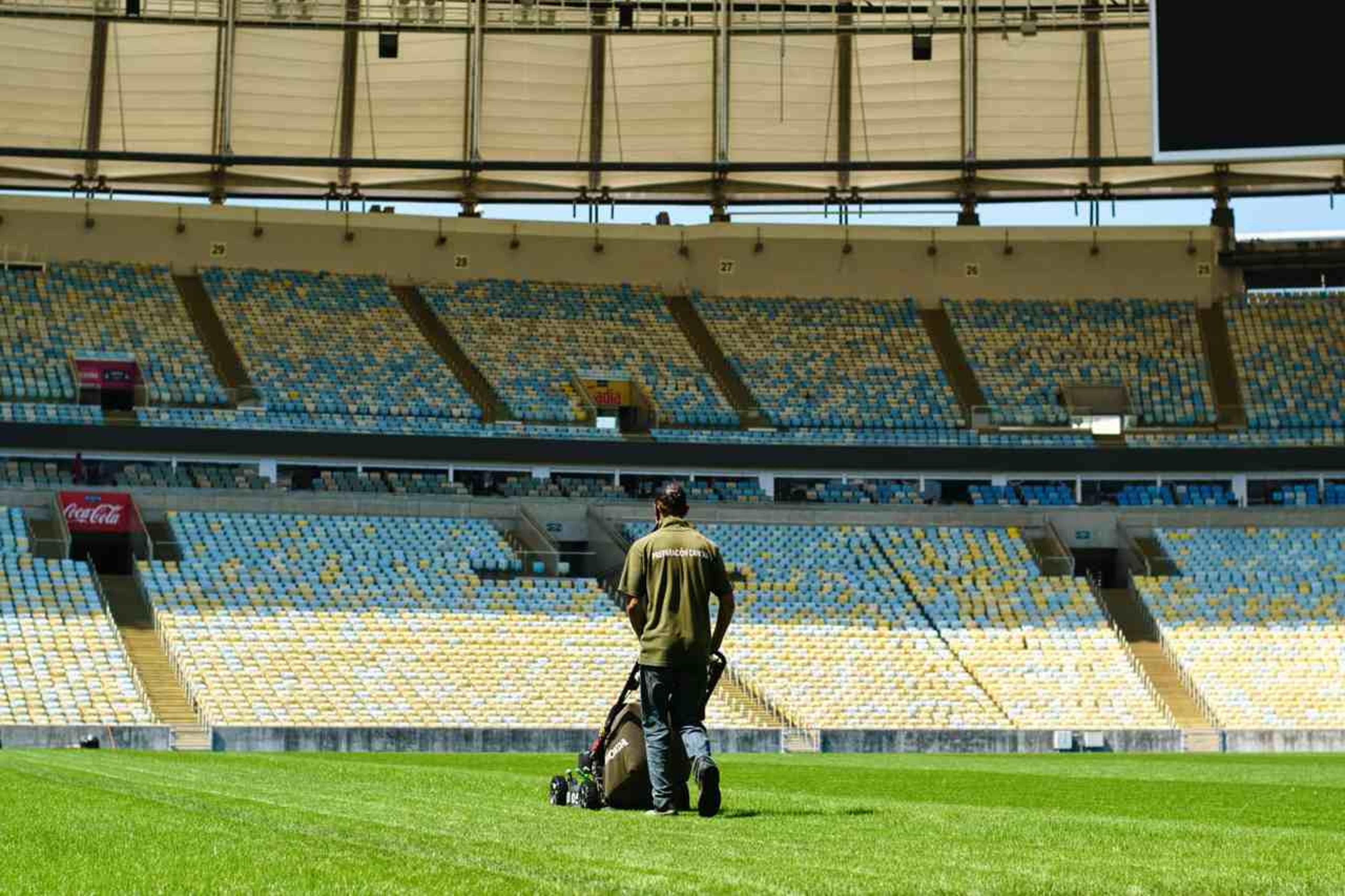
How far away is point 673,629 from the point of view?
41.5ft

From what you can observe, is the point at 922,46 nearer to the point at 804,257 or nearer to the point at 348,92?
the point at 804,257

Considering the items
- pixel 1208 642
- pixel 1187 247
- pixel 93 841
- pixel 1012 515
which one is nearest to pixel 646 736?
pixel 93 841

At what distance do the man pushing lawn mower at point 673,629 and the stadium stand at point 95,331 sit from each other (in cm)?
4263

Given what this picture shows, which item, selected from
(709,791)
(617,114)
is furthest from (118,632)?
(709,791)

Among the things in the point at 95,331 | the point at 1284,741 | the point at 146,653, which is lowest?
the point at 1284,741

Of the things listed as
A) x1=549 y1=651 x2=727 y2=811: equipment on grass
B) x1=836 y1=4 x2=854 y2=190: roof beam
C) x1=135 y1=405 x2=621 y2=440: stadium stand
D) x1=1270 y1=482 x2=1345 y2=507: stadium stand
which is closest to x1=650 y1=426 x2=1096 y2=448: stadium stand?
x1=135 y1=405 x2=621 y2=440: stadium stand

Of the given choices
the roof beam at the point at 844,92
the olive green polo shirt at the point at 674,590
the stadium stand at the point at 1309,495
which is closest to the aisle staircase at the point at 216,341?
the roof beam at the point at 844,92

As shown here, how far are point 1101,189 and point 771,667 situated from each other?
84.1ft

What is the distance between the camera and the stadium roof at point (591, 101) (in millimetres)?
60031

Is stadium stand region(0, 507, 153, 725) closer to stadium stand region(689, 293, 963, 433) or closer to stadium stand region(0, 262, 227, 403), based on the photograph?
stadium stand region(0, 262, 227, 403)

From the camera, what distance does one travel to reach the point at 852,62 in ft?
203

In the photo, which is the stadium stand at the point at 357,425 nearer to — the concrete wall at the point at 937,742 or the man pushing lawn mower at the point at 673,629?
the concrete wall at the point at 937,742

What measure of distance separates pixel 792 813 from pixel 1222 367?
51.6 metres

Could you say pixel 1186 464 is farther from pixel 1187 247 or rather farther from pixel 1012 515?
pixel 1187 247
